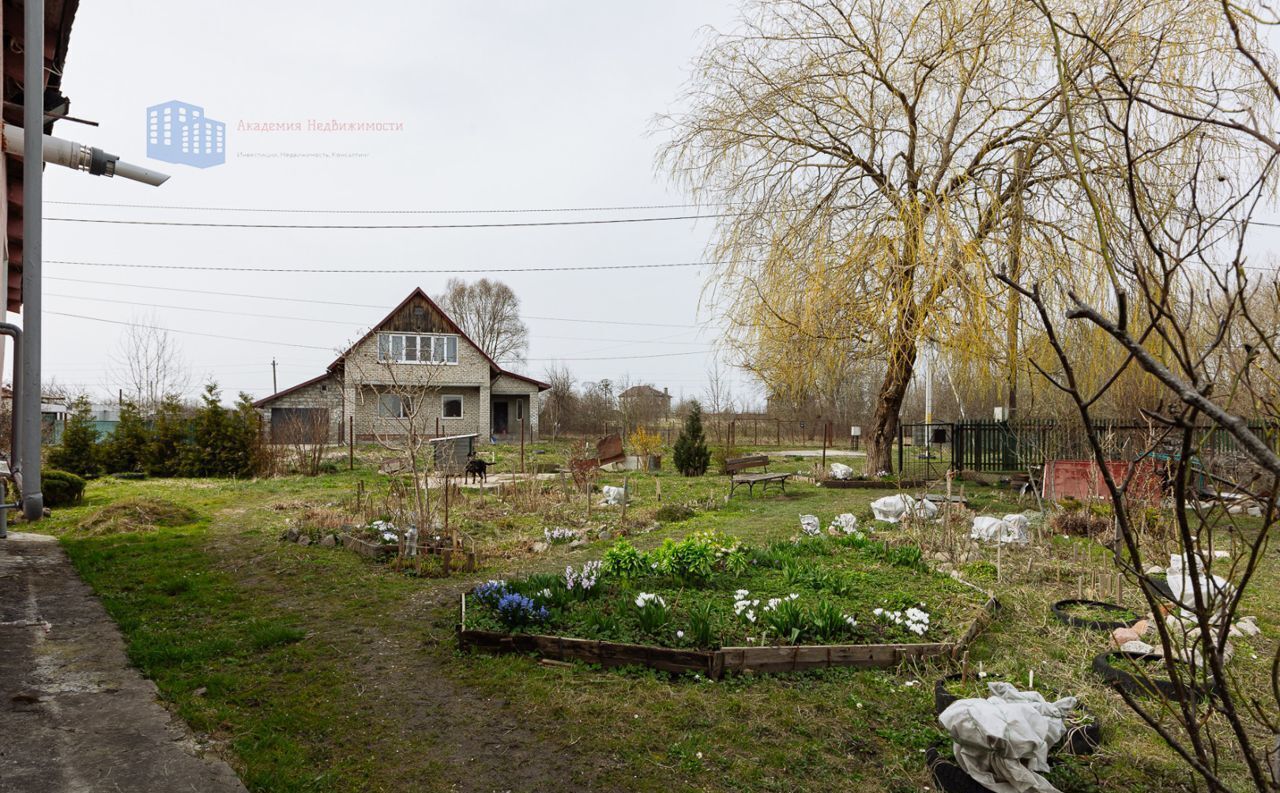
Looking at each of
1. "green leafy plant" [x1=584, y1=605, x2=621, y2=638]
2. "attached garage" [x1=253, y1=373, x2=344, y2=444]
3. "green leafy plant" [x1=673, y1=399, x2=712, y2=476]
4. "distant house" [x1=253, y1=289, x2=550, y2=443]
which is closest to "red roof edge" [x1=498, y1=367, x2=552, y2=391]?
"distant house" [x1=253, y1=289, x2=550, y2=443]

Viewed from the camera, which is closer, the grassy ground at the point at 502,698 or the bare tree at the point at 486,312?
the grassy ground at the point at 502,698

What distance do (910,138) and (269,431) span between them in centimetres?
1750

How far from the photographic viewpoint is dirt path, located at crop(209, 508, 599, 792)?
11.4 feet

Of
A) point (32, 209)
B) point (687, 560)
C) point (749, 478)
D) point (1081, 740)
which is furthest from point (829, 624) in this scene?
point (749, 478)

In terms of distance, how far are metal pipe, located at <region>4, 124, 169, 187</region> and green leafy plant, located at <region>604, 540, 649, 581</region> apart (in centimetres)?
417

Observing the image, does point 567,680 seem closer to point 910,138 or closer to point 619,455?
point 910,138

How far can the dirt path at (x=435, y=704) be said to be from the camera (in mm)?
3463

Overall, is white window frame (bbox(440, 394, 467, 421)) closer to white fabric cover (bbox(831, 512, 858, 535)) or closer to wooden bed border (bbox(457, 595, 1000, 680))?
white fabric cover (bbox(831, 512, 858, 535))

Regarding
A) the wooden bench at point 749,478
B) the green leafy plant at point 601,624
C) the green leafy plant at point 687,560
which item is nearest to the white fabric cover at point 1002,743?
the green leafy plant at point 601,624

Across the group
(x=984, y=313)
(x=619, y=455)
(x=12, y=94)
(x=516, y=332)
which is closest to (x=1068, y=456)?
(x=984, y=313)

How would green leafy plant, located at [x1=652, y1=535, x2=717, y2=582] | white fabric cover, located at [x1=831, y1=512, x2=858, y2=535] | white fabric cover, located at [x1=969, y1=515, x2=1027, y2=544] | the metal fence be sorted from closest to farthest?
green leafy plant, located at [x1=652, y1=535, x2=717, y2=582], white fabric cover, located at [x1=969, y1=515, x2=1027, y2=544], white fabric cover, located at [x1=831, y1=512, x2=858, y2=535], the metal fence

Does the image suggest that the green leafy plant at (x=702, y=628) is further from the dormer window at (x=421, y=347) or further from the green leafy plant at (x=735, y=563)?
the dormer window at (x=421, y=347)

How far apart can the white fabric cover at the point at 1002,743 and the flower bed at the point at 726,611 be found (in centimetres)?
144

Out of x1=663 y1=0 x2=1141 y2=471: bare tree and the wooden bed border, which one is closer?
the wooden bed border
